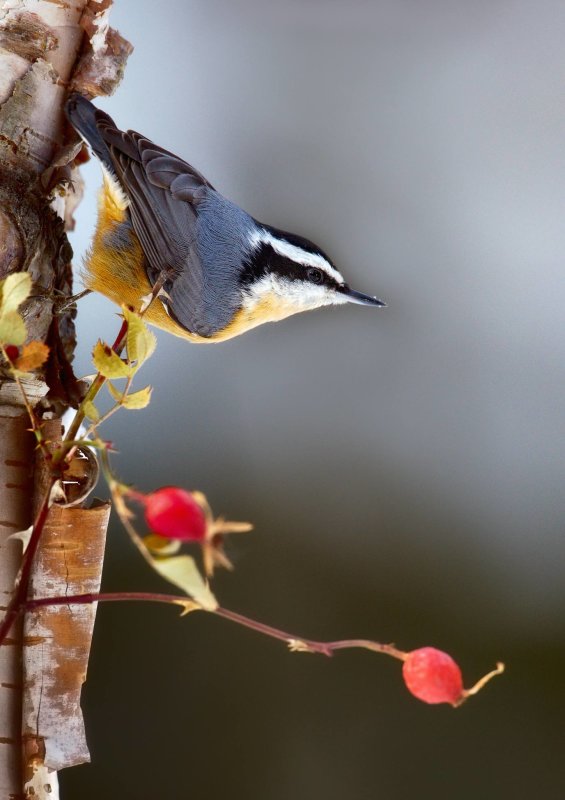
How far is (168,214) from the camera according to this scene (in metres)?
1.26

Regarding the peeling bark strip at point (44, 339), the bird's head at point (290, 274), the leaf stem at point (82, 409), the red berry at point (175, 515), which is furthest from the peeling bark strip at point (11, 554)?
the bird's head at point (290, 274)

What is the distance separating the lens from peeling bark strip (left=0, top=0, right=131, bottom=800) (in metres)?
0.78

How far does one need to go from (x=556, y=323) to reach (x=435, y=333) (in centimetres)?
36

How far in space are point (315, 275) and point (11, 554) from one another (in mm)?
728

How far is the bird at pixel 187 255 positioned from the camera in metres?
1.25

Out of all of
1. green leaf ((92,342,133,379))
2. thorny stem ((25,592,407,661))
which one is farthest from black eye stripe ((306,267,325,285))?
thorny stem ((25,592,407,661))

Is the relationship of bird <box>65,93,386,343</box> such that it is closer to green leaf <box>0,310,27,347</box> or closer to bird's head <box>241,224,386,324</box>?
bird's head <box>241,224,386,324</box>

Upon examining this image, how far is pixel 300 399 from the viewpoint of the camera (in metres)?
2.65

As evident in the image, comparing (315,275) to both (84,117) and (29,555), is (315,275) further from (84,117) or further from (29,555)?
(29,555)

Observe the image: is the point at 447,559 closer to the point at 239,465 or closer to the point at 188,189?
the point at 239,465

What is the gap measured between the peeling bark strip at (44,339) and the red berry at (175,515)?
28 cm

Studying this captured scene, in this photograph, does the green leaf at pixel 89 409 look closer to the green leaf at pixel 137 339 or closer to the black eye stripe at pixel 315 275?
the green leaf at pixel 137 339

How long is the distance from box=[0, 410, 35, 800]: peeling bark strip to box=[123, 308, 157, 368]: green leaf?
0.22 m

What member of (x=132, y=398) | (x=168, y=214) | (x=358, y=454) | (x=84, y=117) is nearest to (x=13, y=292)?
(x=132, y=398)
